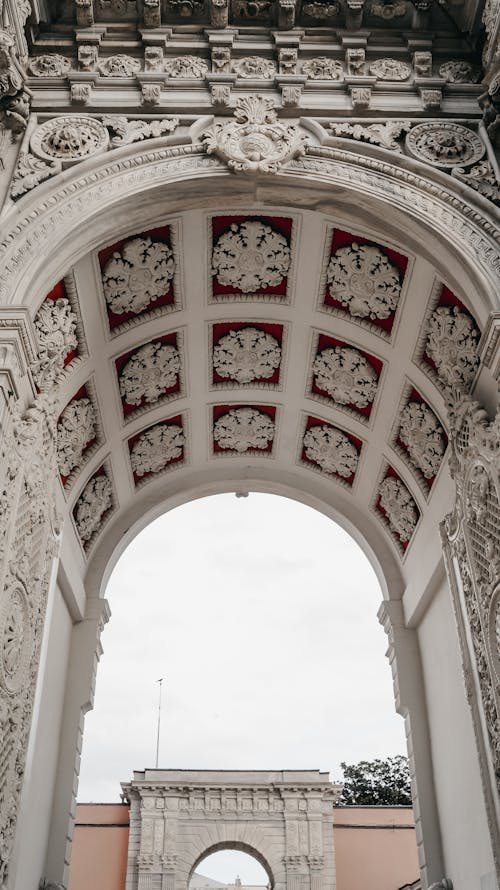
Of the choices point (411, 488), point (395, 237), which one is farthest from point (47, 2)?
point (411, 488)

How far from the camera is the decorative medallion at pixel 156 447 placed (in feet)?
27.4

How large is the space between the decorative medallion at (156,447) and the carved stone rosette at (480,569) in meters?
3.77

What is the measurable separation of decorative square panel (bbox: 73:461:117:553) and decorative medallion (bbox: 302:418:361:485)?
2527mm

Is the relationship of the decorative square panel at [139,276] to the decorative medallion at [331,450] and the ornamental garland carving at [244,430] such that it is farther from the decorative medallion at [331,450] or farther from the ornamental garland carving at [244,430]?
the decorative medallion at [331,450]

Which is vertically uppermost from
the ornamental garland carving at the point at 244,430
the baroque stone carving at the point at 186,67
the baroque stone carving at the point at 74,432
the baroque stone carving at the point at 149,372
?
the baroque stone carving at the point at 186,67

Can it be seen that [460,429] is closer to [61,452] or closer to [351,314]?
[351,314]

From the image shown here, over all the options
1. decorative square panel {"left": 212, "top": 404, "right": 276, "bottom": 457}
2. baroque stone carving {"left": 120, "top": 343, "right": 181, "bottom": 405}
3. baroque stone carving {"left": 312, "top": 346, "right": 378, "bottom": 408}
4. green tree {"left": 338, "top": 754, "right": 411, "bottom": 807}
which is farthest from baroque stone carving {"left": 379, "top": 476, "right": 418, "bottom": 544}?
green tree {"left": 338, "top": 754, "right": 411, "bottom": 807}

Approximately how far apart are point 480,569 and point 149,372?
3.95m

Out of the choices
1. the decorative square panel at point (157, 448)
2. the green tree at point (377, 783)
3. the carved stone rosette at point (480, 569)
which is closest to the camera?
the carved stone rosette at point (480, 569)

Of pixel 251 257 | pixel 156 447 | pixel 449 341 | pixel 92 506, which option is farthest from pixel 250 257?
pixel 92 506

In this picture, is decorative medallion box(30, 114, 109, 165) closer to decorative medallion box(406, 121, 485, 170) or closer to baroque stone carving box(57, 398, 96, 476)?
baroque stone carving box(57, 398, 96, 476)

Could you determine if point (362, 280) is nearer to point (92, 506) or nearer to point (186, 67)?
point (186, 67)

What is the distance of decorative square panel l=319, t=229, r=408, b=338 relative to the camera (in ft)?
20.9

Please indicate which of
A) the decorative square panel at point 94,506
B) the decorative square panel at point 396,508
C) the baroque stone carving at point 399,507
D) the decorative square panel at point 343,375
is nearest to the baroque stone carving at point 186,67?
the decorative square panel at point 343,375
